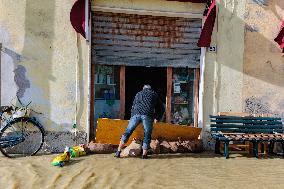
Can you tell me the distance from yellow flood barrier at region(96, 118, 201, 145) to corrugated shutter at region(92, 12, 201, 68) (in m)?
1.64

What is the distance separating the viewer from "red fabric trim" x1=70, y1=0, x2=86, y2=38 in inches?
301

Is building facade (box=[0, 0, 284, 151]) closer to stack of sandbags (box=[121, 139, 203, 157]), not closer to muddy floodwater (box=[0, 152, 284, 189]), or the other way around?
stack of sandbags (box=[121, 139, 203, 157])

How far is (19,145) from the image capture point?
7676 mm

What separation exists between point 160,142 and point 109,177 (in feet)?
8.25

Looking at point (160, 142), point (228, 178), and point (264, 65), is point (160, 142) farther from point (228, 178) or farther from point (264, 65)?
point (264, 65)

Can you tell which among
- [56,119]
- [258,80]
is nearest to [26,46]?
[56,119]

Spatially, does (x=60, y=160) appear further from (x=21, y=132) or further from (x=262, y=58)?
(x=262, y=58)

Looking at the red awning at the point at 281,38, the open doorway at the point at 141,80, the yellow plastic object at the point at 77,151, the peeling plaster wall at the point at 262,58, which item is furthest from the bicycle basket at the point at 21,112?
the red awning at the point at 281,38

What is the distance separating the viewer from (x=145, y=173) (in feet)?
19.5

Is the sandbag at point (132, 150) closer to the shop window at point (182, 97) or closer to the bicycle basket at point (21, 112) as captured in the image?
the shop window at point (182, 97)

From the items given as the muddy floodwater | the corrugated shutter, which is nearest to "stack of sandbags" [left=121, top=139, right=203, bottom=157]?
the muddy floodwater

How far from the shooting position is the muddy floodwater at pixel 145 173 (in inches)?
206

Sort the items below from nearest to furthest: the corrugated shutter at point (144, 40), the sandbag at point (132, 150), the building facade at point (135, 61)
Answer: the sandbag at point (132, 150) → the building facade at point (135, 61) → the corrugated shutter at point (144, 40)

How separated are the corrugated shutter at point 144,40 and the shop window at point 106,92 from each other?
0.27 m
